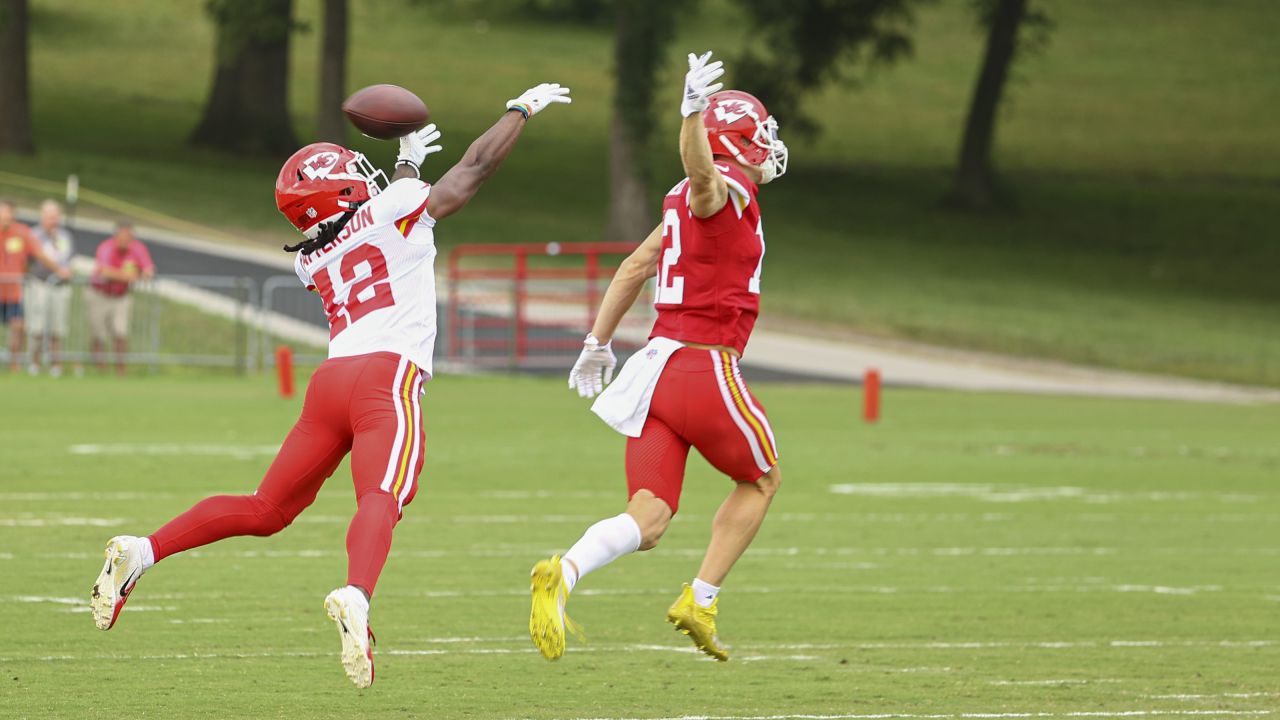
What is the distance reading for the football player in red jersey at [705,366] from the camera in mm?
7711

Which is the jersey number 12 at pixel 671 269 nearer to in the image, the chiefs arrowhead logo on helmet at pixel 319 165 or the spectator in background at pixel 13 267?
the chiefs arrowhead logo on helmet at pixel 319 165

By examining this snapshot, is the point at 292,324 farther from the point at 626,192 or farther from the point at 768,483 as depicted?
the point at 768,483

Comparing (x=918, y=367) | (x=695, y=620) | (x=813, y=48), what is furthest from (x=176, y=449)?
(x=813, y=48)

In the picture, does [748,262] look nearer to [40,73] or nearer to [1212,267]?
Answer: [1212,267]

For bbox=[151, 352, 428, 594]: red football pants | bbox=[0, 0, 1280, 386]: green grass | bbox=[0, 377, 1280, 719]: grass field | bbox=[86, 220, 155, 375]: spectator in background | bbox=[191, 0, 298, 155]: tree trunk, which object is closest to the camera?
bbox=[151, 352, 428, 594]: red football pants

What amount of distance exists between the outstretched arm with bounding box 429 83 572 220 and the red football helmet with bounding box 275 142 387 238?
33 cm

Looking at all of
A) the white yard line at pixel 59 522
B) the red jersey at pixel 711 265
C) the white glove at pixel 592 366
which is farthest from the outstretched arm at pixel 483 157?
the white yard line at pixel 59 522

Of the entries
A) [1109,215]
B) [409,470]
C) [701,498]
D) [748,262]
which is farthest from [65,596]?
[1109,215]

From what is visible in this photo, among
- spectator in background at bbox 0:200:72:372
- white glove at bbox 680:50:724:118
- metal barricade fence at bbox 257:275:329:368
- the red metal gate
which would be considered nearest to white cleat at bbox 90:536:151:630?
white glove at bbox 680:50:724:118

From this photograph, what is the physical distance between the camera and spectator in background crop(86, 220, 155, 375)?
25.3m

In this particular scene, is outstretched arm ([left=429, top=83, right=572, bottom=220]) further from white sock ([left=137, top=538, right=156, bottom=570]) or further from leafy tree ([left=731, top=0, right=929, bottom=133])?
leafy tree ([left=731, top=0, right=929, bottom=133])

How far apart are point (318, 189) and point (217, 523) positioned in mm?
1367

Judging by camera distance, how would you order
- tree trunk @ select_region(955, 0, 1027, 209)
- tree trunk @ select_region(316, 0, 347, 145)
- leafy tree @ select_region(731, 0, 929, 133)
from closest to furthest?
1. tree trunk @ select_region(316, 0, 347, 145)
2. leafy tree @ select_region(731, 0, 929, 133)
3. tree trunk @ select_region(955, 0, 1027, 209)

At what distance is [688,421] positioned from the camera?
777cm
